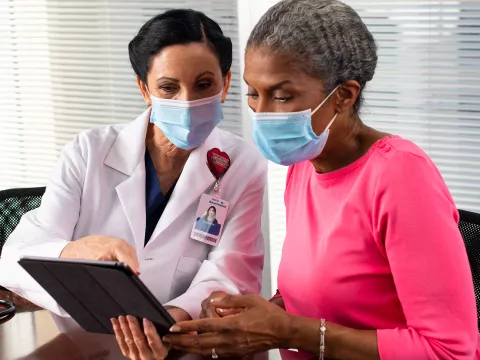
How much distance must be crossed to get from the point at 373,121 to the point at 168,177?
1088mm

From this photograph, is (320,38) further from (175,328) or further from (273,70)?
(175,328)

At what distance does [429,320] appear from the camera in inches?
64.9

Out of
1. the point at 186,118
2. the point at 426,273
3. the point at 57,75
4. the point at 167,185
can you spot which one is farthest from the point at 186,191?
the point at 57,75

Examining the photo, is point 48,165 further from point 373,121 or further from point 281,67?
point 281,67

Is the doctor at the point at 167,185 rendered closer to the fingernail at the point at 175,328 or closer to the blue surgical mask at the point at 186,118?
the blue surgical mask at the point at 186,118

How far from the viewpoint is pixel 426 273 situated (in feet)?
5.37

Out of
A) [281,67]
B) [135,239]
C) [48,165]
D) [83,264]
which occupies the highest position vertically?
[281,67]

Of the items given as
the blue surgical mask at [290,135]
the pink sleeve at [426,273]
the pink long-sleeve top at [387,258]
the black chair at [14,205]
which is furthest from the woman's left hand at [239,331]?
the black chair at [14,205]

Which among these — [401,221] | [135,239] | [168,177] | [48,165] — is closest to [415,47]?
[168,177]

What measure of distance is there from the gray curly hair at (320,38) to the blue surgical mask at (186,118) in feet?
1.88

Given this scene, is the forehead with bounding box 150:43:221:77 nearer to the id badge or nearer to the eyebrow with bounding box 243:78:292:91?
the id badge

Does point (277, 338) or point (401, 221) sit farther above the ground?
point (401, 221)

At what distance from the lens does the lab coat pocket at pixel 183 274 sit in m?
2.37

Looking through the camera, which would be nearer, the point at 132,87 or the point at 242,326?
the point at 242,326
